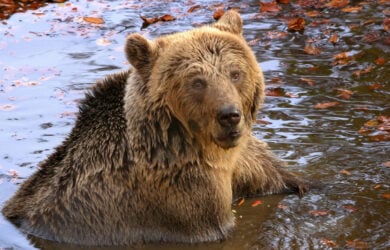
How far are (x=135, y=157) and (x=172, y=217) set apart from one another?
2.12 ft

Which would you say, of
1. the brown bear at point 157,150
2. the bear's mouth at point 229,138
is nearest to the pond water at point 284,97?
the brown bear at point 157,150

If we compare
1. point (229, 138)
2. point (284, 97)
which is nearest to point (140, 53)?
Result: point (229, 138)

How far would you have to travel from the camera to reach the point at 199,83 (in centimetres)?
753

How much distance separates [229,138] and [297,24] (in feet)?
23.7

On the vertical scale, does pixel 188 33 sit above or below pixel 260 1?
above

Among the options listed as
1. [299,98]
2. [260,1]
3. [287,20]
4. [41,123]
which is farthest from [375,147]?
[260,1]

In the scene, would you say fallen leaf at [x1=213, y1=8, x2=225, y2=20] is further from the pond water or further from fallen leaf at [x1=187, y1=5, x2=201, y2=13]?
A: fallen leaf at [x1=187, y1=5, x2=201, y2=13]

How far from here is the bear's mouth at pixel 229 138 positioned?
24.0ft

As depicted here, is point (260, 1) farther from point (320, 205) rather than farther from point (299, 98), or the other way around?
point (320, 205)

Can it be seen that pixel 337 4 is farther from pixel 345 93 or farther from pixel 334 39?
pixel 345 93

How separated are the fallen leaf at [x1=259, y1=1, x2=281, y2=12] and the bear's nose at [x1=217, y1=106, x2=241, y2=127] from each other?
27.2 ft

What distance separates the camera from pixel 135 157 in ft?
25.9

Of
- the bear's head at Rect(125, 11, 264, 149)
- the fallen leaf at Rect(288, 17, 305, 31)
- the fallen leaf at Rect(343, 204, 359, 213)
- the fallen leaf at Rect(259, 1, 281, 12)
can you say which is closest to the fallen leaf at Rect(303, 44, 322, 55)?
the fallen leaf at Rect(288, 17, 305, 31)

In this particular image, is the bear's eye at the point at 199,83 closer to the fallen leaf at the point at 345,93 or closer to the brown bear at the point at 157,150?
the brown bear at the point at 157,150
